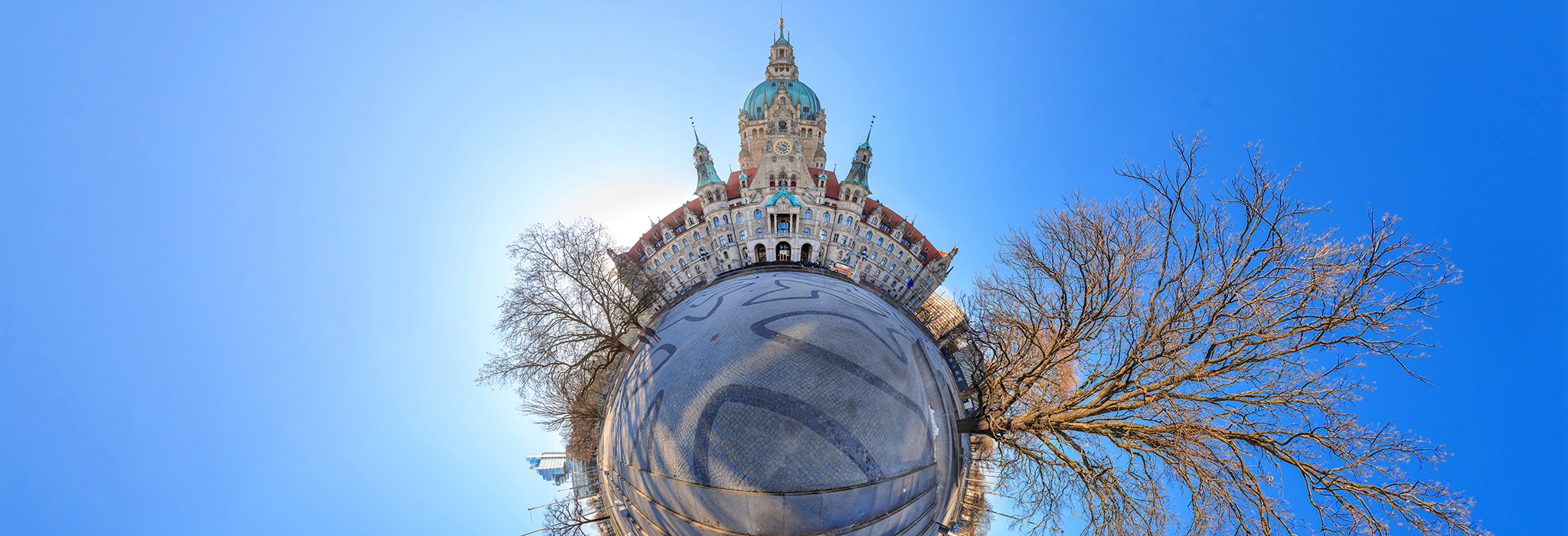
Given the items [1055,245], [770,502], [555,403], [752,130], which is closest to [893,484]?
[770,502]

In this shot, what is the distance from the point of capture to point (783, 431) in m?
7.89

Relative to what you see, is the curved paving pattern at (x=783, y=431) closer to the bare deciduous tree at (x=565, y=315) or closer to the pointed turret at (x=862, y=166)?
the bare deciduous tree at (x=565, y=315)

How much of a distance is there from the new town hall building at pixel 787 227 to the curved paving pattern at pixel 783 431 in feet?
80.6

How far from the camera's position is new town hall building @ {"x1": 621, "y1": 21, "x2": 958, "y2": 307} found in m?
34.9

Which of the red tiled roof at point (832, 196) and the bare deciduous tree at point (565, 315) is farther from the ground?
the red tiled roof at point (832, 196)

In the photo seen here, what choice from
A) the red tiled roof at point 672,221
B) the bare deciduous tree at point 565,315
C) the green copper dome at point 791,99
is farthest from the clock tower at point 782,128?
the bare deciduous tree at point 565,315

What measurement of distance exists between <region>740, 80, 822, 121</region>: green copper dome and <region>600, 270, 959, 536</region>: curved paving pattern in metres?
34.3

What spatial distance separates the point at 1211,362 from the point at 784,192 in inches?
1082

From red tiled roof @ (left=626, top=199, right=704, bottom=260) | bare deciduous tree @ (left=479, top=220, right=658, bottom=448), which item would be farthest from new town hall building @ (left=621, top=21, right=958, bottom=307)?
bare deciduous tree @ (left=479, top=220, right=658, bottom=448)

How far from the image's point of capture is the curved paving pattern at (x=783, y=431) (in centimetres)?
774

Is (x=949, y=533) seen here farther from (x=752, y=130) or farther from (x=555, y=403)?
(x=752, y=130)

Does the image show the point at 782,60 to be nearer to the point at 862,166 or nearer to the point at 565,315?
the point at 862,166

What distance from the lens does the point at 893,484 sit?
8000 mm

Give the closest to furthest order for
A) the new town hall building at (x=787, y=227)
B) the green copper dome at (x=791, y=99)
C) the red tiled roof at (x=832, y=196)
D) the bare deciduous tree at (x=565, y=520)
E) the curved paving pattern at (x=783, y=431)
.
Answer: the curved paving pattern at (x=783, y=431), the bare deciduous tree at (x=565, y=520), the new town hall building at (x=787, y=227), the red tiled roof at (x=832, y=196), the green copper dome at (x=791, y=99)
